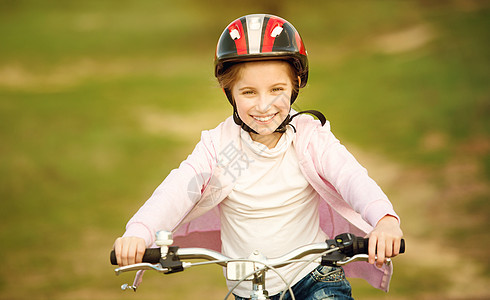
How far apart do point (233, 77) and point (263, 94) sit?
181 millimetres

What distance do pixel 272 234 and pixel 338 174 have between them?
392mm

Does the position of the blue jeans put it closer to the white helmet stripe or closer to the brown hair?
the brown hair

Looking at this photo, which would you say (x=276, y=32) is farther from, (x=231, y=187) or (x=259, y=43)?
(x=231, y=187)

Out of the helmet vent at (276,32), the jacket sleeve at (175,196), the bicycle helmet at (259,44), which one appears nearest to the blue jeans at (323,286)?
the jacket sleeve at (175,196)

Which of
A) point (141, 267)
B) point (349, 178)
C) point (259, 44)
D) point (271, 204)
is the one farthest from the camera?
point (271, 204)

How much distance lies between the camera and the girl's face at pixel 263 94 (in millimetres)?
2520

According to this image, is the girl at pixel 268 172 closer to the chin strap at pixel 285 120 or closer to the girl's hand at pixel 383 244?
the chin strap at pixel 285 120

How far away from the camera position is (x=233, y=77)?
2.62 metres

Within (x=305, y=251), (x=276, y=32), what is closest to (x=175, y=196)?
(x=305, y=251)

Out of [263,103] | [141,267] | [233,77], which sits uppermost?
[233,77]

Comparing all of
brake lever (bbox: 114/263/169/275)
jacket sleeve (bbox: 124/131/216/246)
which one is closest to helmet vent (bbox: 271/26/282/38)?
jacket sleeve (bbox: 124/131/216/246)

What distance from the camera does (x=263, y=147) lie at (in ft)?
8.84

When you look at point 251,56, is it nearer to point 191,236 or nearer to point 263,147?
point 263,147

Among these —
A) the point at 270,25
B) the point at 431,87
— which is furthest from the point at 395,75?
the point at 270,25
